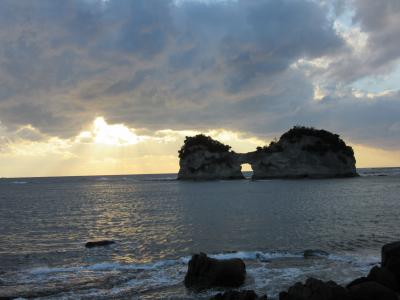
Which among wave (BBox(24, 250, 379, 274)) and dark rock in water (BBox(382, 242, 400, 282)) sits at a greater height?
dark rock in water (BBox(382, 242, 400, 282))

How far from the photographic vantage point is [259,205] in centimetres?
5428

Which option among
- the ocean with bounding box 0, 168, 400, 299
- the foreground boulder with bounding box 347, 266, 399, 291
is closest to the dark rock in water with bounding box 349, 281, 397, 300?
the foreground boulder with bounding box 347, 266, 399, 291

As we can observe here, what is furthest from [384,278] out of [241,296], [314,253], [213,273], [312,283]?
[314,253]

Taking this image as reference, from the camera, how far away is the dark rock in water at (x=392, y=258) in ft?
54.9

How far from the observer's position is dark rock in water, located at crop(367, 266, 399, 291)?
1557cm

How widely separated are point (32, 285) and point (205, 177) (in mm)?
135369

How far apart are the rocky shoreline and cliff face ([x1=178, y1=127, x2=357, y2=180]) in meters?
115

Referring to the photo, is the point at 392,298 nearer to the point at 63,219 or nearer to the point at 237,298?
the point at 237,298

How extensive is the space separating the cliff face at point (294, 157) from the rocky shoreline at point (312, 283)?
115 metres

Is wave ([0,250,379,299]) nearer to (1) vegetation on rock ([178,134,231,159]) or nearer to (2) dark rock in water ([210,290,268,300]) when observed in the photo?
(2) dark rock in water ([210,290,268,300])

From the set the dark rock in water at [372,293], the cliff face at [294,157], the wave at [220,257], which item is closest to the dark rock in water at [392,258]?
the dark rock in water at [372,293]

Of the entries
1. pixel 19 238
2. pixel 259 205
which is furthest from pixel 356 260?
pixel 259 205

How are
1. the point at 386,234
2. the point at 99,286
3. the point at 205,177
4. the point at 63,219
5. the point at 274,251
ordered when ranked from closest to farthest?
the point at 99,286, the point at 274,251, the point at 386,234, the point at 63,219, the point at 205,177

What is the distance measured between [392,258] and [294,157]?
4604 inches
